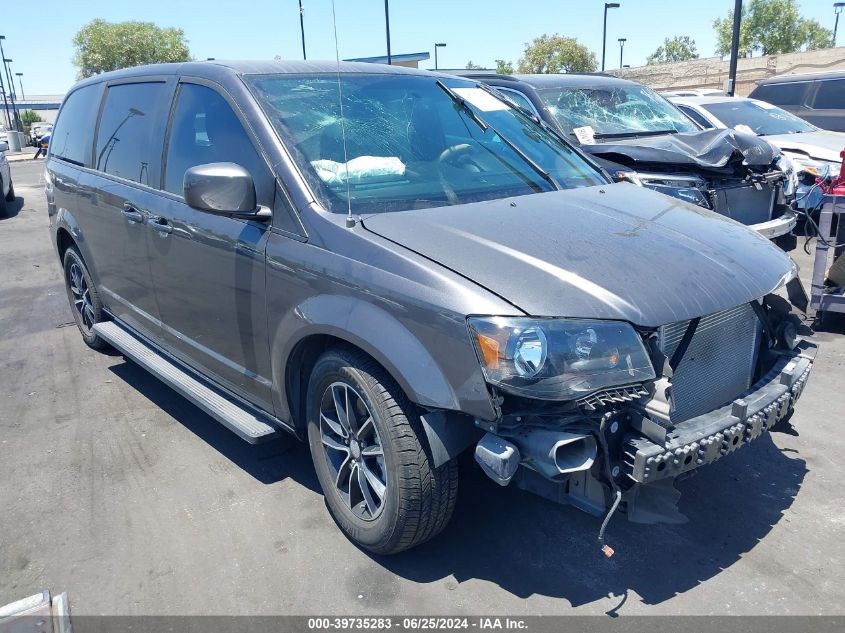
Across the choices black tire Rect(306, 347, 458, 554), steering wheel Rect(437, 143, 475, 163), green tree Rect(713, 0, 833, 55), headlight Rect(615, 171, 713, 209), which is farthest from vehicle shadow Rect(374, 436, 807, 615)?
green tree Rect(713, 0, 833, 55)

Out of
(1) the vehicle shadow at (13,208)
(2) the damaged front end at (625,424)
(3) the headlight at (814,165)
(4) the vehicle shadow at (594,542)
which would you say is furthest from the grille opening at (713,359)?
(1) the vehicle shadow at (13,208)

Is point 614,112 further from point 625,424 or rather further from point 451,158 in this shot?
point 625,424

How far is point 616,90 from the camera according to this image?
8.54 m

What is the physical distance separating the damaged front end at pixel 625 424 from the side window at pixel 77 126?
155 inches

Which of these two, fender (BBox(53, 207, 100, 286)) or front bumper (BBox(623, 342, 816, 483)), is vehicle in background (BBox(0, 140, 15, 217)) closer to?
fender (BBox(53, 207, 100, 286))

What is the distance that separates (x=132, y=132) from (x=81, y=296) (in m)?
1.90

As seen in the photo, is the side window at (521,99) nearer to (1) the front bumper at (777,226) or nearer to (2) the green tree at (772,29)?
(1) the front bumper at (777,226)

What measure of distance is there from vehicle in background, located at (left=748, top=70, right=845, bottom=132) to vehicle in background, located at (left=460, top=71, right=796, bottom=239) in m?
6.74

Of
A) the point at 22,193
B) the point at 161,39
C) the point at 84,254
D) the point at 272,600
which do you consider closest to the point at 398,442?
the point at 272,600

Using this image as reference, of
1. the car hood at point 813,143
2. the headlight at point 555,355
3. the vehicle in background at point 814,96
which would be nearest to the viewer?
the headlight at point 555,355

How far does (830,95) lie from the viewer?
44.0ft

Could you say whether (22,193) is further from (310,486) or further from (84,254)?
(310,486)

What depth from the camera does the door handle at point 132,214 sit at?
416 centimetres

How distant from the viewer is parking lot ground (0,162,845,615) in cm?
284
